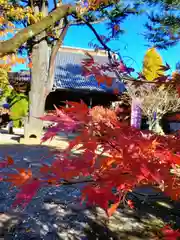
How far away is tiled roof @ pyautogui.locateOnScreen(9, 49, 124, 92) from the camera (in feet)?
50.1

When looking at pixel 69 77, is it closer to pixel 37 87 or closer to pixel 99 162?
pixel 37 87

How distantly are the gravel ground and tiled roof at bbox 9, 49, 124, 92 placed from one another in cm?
1079

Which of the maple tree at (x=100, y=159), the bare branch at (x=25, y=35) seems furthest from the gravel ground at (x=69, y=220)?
the bare branch at (x=25, y=35)

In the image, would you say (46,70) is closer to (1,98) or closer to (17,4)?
(17,4)

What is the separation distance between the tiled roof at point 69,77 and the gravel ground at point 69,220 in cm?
1079

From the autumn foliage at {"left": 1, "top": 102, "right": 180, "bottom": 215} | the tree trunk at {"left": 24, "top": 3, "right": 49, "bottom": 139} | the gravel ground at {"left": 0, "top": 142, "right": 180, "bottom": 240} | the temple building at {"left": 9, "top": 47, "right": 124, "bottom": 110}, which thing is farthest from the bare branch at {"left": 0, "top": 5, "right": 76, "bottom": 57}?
the temple building at {"left": 9, "top": 47, "right": 124, "bottom": 110}

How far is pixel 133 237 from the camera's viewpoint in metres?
2.48

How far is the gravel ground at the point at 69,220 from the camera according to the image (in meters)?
2.46

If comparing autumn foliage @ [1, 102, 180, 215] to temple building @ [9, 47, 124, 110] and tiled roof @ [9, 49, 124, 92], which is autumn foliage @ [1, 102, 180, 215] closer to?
tiled roof @ [9, 49, 124, 92]

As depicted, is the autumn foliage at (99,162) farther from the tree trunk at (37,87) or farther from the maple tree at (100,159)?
the tree trunk at (37,87)

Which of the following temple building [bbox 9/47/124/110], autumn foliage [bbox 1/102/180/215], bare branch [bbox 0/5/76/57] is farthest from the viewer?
temple building [bbox 9/47/124/110]

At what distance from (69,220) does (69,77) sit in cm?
1421

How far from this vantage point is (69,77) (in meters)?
16.5

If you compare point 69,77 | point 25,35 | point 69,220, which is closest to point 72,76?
point 69,77
